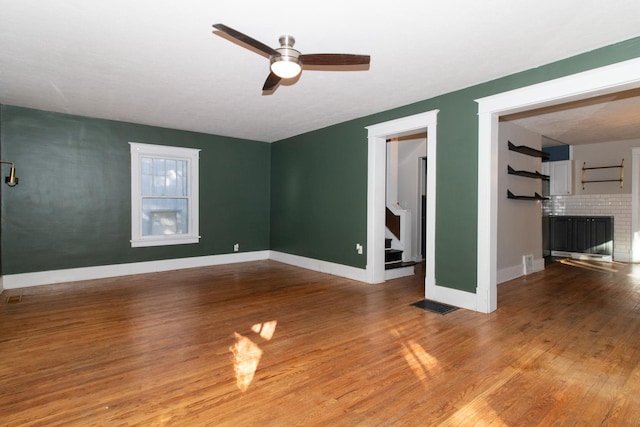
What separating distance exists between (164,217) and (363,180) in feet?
12.0

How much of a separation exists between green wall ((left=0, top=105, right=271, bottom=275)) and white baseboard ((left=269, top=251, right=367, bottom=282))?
49.6 inches

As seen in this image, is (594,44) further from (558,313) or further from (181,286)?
(181,286)

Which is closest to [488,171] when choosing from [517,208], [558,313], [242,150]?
[558,313]

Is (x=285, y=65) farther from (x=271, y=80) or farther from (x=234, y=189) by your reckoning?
(x=234, y=189)

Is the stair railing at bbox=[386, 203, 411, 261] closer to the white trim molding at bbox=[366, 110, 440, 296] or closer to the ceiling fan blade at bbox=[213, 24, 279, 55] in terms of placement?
the white trim molding at bbox=[366, 110, 440, 296]

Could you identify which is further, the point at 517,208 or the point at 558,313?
Answer: the point at 517,208

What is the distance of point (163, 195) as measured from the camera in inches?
237

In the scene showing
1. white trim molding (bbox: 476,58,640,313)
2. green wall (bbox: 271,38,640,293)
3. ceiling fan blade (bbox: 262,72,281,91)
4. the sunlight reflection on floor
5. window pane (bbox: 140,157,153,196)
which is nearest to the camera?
the sunlight reflection on floor

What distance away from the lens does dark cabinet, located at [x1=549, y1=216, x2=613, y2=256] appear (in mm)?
7164

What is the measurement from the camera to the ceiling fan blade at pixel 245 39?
6.84 ft

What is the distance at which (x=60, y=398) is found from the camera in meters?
2.06

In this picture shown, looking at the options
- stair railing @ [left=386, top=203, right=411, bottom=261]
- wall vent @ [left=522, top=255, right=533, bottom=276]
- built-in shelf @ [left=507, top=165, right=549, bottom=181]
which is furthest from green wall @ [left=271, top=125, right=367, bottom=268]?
wall vent @ [left=522, top=255, right=533, bottom=276]

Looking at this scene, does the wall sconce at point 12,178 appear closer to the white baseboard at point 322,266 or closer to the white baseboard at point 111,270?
the white baseboard at point 111,270

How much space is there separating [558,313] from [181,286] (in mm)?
4810
